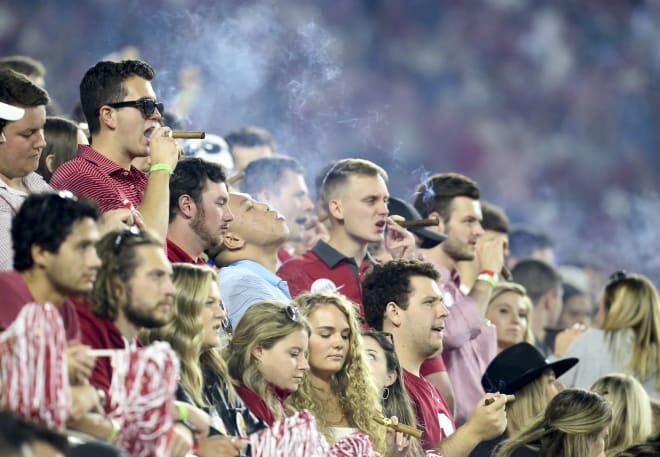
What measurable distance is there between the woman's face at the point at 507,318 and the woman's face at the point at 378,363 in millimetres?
2106

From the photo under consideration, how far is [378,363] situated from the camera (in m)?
5.29

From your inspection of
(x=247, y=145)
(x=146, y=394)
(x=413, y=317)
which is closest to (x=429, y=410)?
(x=413, y=317)

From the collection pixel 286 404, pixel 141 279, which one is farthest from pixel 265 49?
pixel 141 279

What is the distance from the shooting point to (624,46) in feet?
49.1

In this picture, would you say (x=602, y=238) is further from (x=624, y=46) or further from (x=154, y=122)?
(x=154, y=122)

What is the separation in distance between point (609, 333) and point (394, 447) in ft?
7.81

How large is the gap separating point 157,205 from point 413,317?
1.47m

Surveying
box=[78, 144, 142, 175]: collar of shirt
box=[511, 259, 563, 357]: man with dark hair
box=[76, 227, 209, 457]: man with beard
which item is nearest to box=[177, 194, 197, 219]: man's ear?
box=[78, 144, 142, 175]: collar of shirt

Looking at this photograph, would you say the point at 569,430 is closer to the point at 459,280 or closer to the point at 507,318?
the point at 459,280

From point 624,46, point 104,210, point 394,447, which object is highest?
point 624,46

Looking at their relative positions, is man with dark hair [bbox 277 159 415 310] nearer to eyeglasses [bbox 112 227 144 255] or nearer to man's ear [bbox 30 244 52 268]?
eyeglasses [bbox 112 227 144 255]

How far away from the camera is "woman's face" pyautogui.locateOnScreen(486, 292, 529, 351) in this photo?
7.33 meters

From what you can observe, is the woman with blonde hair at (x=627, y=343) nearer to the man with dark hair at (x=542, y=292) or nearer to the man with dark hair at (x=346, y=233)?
the man with dark hair at (x=346, y=233)

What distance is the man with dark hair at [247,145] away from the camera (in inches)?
318
